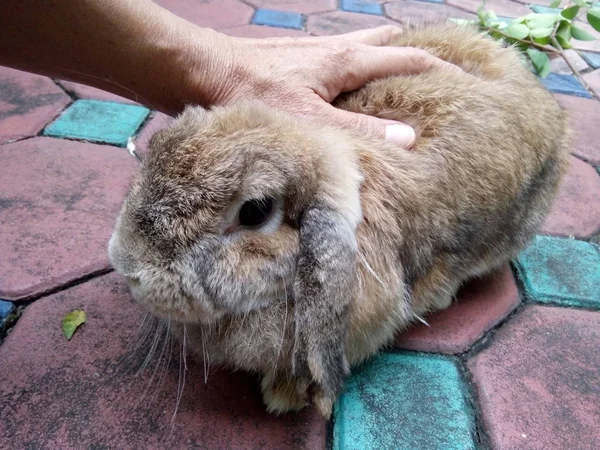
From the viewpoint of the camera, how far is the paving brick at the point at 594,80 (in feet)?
10.1

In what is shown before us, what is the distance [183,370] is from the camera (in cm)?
139

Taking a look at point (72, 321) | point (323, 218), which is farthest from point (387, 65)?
point (72, 321)

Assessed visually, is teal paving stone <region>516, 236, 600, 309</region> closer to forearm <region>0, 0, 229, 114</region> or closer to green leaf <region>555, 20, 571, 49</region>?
green leaf <region>555, 20, 571, 49</region>

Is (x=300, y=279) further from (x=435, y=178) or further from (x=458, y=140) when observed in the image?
(x=458, y=140)

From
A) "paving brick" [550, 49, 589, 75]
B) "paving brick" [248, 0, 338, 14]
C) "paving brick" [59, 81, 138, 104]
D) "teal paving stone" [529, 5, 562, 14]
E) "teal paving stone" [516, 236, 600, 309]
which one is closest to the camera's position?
"teal paving stone" [516, 236, 600, 309]

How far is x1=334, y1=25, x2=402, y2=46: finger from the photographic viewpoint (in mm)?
1709

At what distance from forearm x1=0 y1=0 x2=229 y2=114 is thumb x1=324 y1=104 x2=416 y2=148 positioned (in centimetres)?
36

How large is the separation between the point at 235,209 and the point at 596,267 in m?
1.44

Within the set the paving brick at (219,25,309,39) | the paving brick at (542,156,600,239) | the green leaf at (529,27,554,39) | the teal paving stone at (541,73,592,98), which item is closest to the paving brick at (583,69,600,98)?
the teal paving stone at (541,73,592,98)

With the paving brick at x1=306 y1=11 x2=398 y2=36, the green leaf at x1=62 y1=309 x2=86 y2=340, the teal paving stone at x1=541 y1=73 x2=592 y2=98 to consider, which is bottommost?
the green leaf at x1=62 y1=309 x2=86 y2=340

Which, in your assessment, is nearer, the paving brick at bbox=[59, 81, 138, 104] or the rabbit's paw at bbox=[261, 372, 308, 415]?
the rabbit's paw at bbox=[261, 372, 308, 415]

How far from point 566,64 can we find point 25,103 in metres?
3.20

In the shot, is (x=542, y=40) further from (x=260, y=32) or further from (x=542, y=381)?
(x=260, y=32)

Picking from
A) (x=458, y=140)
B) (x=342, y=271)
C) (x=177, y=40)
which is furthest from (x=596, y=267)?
(x=177, y=40)
